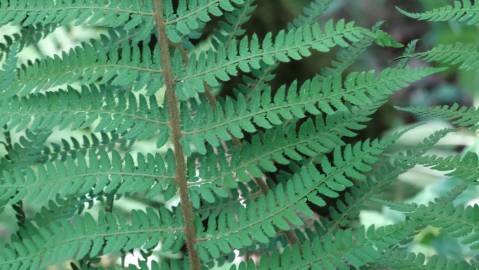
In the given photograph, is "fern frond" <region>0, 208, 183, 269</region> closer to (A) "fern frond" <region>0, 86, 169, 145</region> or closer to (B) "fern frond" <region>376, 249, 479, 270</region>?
(A) "fern frond" <region>0, 86, 169, 145</region>

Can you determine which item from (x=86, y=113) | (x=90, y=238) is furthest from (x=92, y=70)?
(x=90, y=238)

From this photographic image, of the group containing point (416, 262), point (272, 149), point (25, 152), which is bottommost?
point (416, 262)

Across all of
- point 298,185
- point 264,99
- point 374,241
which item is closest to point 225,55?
point 264,99

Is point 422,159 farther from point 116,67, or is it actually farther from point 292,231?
point 116,67

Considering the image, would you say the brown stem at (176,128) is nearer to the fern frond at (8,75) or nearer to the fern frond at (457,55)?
the fern frond at (8,75)

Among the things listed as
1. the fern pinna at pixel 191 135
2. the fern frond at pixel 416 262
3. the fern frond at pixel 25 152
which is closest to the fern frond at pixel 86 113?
the fern pinna at pixel 191 135

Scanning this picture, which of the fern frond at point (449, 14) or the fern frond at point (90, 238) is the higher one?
the fern frond at point (449, 14)

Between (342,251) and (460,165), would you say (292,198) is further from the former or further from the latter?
(460,165)

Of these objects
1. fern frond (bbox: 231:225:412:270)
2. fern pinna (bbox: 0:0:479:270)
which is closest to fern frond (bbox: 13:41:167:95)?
fern pinna (bbox: 0:0:479:270)
